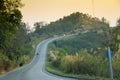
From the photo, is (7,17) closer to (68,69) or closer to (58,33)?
(68,69)

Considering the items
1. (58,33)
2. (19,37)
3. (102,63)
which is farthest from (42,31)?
(102,63)

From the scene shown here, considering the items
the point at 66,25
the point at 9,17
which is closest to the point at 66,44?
the point at 66,25

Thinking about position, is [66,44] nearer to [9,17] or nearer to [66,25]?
[66,25]

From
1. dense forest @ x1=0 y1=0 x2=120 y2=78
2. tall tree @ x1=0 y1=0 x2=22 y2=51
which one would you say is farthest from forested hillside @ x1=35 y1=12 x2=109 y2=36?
tall tree @ x1=0 y1=0 x2=22 y2=51

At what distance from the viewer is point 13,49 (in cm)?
6038

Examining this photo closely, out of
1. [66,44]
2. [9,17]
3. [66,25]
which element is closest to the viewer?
[9,17]

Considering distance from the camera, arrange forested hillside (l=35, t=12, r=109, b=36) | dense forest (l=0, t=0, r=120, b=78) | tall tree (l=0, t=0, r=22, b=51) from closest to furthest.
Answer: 1. dense forest (l=0, t=0, r=120, b=78)
2. tall tree (l=0, t=0, r=22, b=51)
3. forested hillside (l=35, t=12, r=109, b=36)

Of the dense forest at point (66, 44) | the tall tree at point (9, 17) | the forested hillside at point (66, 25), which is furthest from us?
the forested hillside at point (66, 25)

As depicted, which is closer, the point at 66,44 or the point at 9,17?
the point at 9,17

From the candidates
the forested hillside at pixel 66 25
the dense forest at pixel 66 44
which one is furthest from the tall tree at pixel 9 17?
the forested hillside at pixel 66 25

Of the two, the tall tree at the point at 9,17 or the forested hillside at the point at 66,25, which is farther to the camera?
the forested hillside at the point at 66,25

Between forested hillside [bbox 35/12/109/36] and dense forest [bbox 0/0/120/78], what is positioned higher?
forested hillside [bbox 35/12/109/36]

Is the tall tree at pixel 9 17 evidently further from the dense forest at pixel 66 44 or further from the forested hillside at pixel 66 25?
the forested hillside at pixel 66 25

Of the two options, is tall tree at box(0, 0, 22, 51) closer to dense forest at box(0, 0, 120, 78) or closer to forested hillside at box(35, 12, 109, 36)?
dense forest at box(0, 0, 120, 78)
